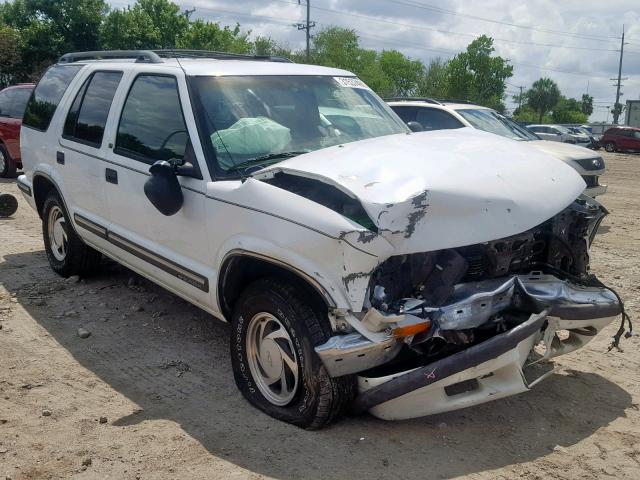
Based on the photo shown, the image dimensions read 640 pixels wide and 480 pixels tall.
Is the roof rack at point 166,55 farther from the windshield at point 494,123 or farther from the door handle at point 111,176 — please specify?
the windshield at point 494,123

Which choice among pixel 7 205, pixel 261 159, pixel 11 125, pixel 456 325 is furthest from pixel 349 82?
pixel 11 125

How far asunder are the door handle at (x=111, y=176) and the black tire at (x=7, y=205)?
189 inches

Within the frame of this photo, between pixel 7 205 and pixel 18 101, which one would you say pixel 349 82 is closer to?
pixel 7 205

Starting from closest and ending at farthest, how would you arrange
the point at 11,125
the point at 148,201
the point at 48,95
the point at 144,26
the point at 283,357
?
the point at 283,357 < the point at 148,201 < the point at 48,95 < the point at 11,125 < the point at 144,26

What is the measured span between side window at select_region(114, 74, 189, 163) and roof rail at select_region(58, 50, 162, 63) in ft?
0.87

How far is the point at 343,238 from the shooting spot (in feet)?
10.3

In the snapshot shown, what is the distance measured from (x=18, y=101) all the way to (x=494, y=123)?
9.12 metres

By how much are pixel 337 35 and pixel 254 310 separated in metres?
60.3

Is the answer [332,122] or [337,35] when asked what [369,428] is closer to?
[332,122]

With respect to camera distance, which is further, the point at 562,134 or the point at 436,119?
the point at 562,134

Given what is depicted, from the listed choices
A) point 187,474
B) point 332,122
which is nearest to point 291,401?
point 187,474

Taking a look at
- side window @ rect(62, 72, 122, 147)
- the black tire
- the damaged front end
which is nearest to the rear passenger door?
side window @ rect(62, 72, 122, 147)

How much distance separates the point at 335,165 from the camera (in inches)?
141

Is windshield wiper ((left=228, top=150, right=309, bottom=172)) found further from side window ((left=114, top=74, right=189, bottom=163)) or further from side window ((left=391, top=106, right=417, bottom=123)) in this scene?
side window ((left=391, top=106, right=417, bottom=123))
